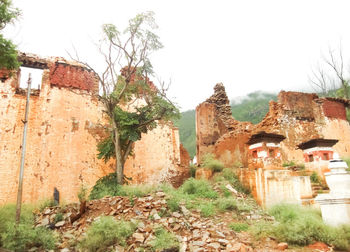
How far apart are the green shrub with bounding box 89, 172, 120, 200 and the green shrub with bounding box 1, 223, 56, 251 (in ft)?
11.1

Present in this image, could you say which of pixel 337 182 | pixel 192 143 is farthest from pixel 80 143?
pixel 192 143

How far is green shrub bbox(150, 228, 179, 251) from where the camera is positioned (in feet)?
21.2

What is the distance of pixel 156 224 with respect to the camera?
7.52m

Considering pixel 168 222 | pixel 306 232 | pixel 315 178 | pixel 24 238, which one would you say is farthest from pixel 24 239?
pixel 315 178

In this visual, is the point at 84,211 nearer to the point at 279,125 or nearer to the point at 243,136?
the point at 243,136

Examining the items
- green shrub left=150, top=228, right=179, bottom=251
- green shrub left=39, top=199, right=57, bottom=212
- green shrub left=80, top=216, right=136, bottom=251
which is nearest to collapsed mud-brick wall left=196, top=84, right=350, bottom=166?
green shrub left=150, top=228, right=179, bottom=251

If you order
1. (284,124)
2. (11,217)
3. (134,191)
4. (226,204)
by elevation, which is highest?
(284,124)

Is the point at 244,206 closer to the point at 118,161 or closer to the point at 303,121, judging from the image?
the point at 118,161

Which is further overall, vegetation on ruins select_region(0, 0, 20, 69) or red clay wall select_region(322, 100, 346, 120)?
red clay wall select_region(322, 100, 346, 120)

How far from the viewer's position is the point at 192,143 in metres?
42.7

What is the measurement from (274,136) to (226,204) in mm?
3883

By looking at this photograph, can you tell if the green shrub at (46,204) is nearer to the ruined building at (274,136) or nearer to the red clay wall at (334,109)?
the ruined building at (274,136)

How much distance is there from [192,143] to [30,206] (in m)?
33.7

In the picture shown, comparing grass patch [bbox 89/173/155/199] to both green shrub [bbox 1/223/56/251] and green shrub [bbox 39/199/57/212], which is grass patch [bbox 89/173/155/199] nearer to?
green shrub [bbox 39/199/57/212]
